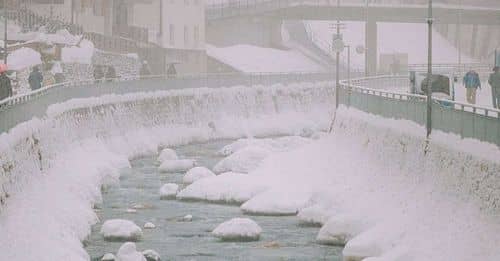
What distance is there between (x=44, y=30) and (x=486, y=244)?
44392 millimetres

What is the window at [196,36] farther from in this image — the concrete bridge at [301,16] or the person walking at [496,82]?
the person walking at [496,82]

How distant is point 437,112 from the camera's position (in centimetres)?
3431

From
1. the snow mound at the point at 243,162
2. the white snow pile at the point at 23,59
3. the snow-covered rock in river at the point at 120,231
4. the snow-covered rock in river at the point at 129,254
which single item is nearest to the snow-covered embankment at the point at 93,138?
the snow-covered rock in river at the point at 120,231

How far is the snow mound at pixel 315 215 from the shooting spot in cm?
3678

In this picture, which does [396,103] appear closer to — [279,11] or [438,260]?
[438,260]

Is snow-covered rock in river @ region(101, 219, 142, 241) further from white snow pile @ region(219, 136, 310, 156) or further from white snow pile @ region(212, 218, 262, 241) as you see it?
white snow pile @ region(219, 136, 310, 156)

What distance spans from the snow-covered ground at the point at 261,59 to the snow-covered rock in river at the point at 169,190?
200ft

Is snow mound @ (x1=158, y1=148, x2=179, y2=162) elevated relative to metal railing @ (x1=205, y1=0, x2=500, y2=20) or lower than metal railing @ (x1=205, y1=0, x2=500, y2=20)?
lower

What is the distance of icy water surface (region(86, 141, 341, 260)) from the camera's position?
105 feet

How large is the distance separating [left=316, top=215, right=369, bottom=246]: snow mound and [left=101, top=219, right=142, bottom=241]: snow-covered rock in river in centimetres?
449

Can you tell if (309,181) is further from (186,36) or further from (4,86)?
(186,36)

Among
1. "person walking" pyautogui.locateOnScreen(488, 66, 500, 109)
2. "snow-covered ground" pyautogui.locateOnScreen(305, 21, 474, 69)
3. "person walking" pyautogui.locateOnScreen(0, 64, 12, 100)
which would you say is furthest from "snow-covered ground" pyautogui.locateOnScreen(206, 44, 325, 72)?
"person walking" pyautogui.locateOnScreen(0, 64, 12, 100)

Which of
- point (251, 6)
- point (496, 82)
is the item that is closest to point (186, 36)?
point (251, 6)

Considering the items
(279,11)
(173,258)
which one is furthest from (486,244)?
(279,11)
